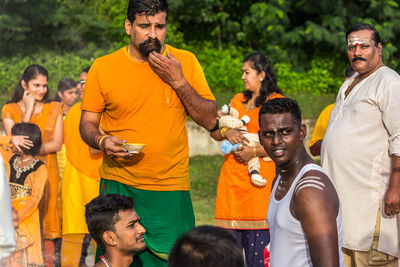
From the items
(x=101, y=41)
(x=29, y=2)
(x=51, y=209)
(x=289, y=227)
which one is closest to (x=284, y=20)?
(x=101, y=41)

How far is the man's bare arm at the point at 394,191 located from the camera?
4.14 meters

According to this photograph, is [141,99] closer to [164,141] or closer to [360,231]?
[164,141]

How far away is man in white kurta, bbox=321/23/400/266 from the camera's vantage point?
168 inches

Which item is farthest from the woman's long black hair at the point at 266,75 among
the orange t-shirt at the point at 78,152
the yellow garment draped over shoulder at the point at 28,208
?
the yellow garment draped over shoulder at the point at 28,208

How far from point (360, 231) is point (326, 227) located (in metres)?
1.92

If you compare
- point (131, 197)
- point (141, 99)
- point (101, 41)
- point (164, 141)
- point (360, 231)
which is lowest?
point (360, 231)

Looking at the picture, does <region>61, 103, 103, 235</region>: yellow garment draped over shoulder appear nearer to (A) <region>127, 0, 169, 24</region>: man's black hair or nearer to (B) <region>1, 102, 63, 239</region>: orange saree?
(B) <region>1, 102, 63, 239</region>: orange saree

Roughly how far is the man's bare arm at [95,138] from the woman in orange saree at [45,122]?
2.76 m

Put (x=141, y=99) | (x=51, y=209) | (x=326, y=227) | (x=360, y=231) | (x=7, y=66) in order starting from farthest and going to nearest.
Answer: (x=7, y=66) < (x=51, y=209) < (x=360, y=231) < (x=141, y=99) < (x=326, y=227)

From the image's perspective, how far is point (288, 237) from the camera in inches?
109

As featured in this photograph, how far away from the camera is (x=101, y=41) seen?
1694 centimetres

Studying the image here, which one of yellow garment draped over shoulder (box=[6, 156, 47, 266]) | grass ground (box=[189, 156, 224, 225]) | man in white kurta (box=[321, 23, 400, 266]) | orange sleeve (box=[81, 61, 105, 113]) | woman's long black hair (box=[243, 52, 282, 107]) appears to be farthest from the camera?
grass ground (box=[189, 156, 224, 225])

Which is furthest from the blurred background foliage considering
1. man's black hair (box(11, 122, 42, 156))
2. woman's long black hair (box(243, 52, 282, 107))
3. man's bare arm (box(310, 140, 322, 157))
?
man's bare arm (box(310, 140, 322, 157))

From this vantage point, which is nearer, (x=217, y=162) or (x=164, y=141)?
(x=164, y=141)
